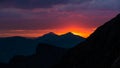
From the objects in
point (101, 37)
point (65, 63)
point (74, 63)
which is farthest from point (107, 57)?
point (65, 63)

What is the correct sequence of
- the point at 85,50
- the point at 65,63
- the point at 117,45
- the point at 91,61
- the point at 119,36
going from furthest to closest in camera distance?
1. the point at 65,63
2. the point at 85,50
3. the point at 91,61
4. the point at 119,36
5. the point at 117,45

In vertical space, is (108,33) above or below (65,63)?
above

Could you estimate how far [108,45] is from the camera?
105688 mm

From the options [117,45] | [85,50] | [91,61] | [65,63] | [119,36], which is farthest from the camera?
[65,63]

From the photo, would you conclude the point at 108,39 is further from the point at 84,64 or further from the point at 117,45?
the point at 117,45

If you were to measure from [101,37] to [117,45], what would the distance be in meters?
28.5

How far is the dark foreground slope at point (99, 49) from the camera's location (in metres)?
97.2

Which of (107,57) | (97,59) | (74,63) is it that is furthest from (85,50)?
(107,57)

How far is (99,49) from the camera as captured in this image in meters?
112

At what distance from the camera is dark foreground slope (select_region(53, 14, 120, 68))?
97.2m

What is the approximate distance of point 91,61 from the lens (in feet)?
366

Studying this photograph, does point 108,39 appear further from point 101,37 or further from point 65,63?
point 65,63

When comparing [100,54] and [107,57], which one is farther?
[100,54]

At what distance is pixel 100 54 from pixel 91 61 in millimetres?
7069
